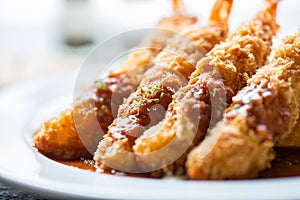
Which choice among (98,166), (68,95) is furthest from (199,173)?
(68,95)

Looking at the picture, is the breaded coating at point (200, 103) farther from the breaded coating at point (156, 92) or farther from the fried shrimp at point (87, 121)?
the fried shrimp at point (87, 121)

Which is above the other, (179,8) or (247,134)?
(179,8)

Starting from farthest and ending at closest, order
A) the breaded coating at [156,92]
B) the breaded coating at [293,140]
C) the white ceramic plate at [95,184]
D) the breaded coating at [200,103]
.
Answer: the breaded coating at [293,140] < the breaded coating at [156,92] < the breaded coating at [200,103] < the white ceramic plate at [95,184]

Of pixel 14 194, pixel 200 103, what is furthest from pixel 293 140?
pixel 14 194

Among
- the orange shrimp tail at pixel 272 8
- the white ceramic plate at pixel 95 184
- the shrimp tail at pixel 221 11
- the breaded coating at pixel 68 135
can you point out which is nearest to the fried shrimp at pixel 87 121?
the breaded coating at pixel 68 135

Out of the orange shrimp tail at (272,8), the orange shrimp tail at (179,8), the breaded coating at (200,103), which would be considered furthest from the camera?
the orange shrimp tail at (179,8)

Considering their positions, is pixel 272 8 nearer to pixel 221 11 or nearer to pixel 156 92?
pixel 221 11

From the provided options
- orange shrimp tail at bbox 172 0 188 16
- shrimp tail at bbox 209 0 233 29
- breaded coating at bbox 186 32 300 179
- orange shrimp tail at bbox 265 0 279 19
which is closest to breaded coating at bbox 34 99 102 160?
breaded coating at bbox 186 32 300 179

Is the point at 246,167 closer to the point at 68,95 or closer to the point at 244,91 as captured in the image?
the point at 244,91
